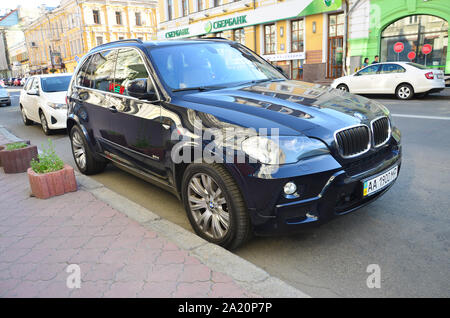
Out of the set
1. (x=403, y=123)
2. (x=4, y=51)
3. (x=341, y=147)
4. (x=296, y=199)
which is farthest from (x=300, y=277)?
(x=4, y=51)

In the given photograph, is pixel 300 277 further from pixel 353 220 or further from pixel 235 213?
pixel 353 220

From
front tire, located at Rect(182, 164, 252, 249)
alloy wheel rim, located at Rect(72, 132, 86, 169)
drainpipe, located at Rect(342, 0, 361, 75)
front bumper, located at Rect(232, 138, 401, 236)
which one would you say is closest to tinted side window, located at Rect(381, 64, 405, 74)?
drainpipe, located at Rect(342, 0, 361, 75)

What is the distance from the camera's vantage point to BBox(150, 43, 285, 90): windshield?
12.5 feet

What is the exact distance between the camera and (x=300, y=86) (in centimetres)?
404

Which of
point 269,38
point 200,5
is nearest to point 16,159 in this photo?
point 269,38

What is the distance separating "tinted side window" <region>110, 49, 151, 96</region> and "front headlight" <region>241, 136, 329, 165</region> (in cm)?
164

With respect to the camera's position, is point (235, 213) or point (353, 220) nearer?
point (235, 213)

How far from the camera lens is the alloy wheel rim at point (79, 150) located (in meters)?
5.60

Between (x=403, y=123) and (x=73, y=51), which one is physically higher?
(x=73, y=51)

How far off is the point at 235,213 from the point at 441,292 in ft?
4.90

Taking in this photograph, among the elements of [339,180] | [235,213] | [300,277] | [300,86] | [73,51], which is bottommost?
[300,277]

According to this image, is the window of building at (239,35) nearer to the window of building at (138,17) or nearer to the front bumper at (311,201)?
the front bumper at (311,201)

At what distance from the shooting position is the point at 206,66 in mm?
4074
